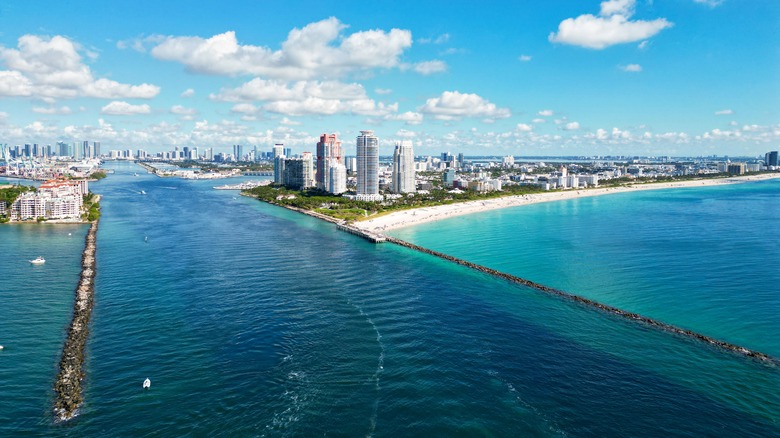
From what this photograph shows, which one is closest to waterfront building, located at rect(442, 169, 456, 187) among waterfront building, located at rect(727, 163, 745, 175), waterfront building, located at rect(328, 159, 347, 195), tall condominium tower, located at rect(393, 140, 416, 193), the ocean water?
tall condominium tower, located at rect(393, 140, 416, 193)

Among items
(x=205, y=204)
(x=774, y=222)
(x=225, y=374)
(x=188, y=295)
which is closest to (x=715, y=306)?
(x=225, y=374)

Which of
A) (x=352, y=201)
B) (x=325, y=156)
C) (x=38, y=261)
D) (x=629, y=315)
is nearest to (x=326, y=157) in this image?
(x=325, y=156)

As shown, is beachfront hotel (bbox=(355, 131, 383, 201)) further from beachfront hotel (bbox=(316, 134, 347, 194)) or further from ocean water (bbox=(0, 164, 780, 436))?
ocean water (bbox=(0, 164, 780, 436))

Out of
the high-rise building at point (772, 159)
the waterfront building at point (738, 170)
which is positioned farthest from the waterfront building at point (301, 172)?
the high-rise building at point (772, 159)

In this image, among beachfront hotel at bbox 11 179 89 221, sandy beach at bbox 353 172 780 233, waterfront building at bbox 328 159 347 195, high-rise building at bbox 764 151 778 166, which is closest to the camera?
beachfront hotel at bbox 11 179 89 221

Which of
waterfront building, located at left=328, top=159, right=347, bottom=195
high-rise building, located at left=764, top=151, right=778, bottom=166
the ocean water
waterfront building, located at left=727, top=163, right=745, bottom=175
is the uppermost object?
high-rise building, located at left=764, top=151, right=778, bottom=166

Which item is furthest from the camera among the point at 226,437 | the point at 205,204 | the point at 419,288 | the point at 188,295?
the point at 205,204

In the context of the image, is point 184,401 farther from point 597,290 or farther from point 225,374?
point 597,290

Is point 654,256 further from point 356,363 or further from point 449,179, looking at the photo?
point 449,179

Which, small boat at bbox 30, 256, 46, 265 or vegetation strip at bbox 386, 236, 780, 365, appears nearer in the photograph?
vegetation strip at bbox 386, 236, 780, 365
